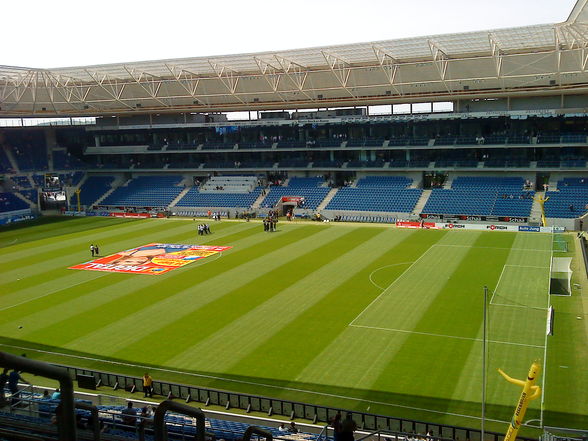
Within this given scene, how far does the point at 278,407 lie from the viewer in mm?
17047

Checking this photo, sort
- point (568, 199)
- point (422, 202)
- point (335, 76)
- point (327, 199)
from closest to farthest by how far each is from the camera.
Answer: point (568, 199), point (422, 202), point (335, 76), point (327, 199)

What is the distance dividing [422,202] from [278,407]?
4224cm

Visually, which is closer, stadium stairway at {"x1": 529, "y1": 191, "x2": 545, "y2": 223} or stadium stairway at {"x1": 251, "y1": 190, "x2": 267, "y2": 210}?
stadium stairway at {"x1": 529, "y1": 191, "x2": 545, "y2": 223}

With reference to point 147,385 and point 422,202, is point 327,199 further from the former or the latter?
point 147,385

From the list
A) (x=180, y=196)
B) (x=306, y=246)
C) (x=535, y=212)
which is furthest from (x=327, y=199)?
(x=535, y=212)

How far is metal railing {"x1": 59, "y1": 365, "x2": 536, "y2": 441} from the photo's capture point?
1466 centimetres

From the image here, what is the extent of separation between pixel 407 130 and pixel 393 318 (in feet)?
138

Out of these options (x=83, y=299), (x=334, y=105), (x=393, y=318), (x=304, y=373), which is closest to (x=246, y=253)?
(x=83, y=299)

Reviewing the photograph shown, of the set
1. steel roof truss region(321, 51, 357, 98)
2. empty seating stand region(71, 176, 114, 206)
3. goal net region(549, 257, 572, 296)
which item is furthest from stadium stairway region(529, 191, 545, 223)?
empty seating stand region(71, 176, 114, 206)

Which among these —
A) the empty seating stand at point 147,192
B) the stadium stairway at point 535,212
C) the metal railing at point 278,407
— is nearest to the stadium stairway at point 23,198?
the empty seating stand at point 147,192

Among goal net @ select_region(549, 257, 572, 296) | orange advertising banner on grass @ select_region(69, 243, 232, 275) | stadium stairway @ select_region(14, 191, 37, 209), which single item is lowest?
goal net @ select_region(549, 257, 572, 296)

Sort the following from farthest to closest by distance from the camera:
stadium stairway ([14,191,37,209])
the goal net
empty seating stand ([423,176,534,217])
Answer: stadium stairway ([14,191,37,209]) → empty seating stand ([423,176,534,217]) → the goal net

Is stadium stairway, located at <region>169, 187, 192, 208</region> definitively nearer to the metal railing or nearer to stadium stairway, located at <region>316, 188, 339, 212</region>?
stadium stairway, located at <region>316, 188, 339, 212</region>

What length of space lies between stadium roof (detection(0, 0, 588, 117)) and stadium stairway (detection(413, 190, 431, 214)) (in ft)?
32.7
